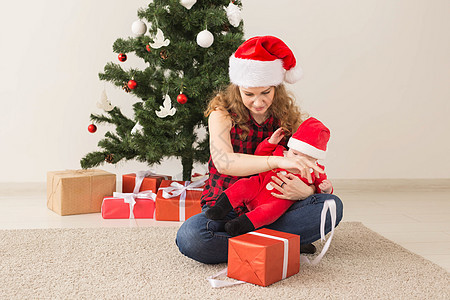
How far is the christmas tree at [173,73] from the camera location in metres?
2.19

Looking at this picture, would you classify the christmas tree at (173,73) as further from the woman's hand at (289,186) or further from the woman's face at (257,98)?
the woman's hand at (289,186)

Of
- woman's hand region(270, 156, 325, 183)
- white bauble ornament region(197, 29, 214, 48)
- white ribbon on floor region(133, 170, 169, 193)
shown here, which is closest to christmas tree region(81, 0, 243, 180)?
white bauble ornament region(197, 29, 214, 48)

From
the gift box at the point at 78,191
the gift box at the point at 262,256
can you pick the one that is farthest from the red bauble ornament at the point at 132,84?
the gift box at the point at 262,256

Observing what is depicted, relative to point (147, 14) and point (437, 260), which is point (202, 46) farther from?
point (437, 260)

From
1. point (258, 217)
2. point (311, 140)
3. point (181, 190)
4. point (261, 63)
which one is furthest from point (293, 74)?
point (181, 190)

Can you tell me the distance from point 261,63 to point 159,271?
752 millimetres

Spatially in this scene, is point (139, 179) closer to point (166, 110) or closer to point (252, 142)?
point (166, 110)

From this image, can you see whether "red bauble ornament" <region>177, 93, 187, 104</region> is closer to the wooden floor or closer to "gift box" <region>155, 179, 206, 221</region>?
"gift box" <region>155, 179, 206, 221</region>

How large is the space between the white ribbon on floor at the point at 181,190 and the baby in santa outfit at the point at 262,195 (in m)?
0.64

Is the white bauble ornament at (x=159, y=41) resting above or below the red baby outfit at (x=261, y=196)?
above

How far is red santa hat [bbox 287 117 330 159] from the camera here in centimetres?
153

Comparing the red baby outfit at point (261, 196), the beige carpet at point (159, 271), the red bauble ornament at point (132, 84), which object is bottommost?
the beige carpet at point (159, 271)

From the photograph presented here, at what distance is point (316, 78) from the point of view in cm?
302

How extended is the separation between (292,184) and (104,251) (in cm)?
71
